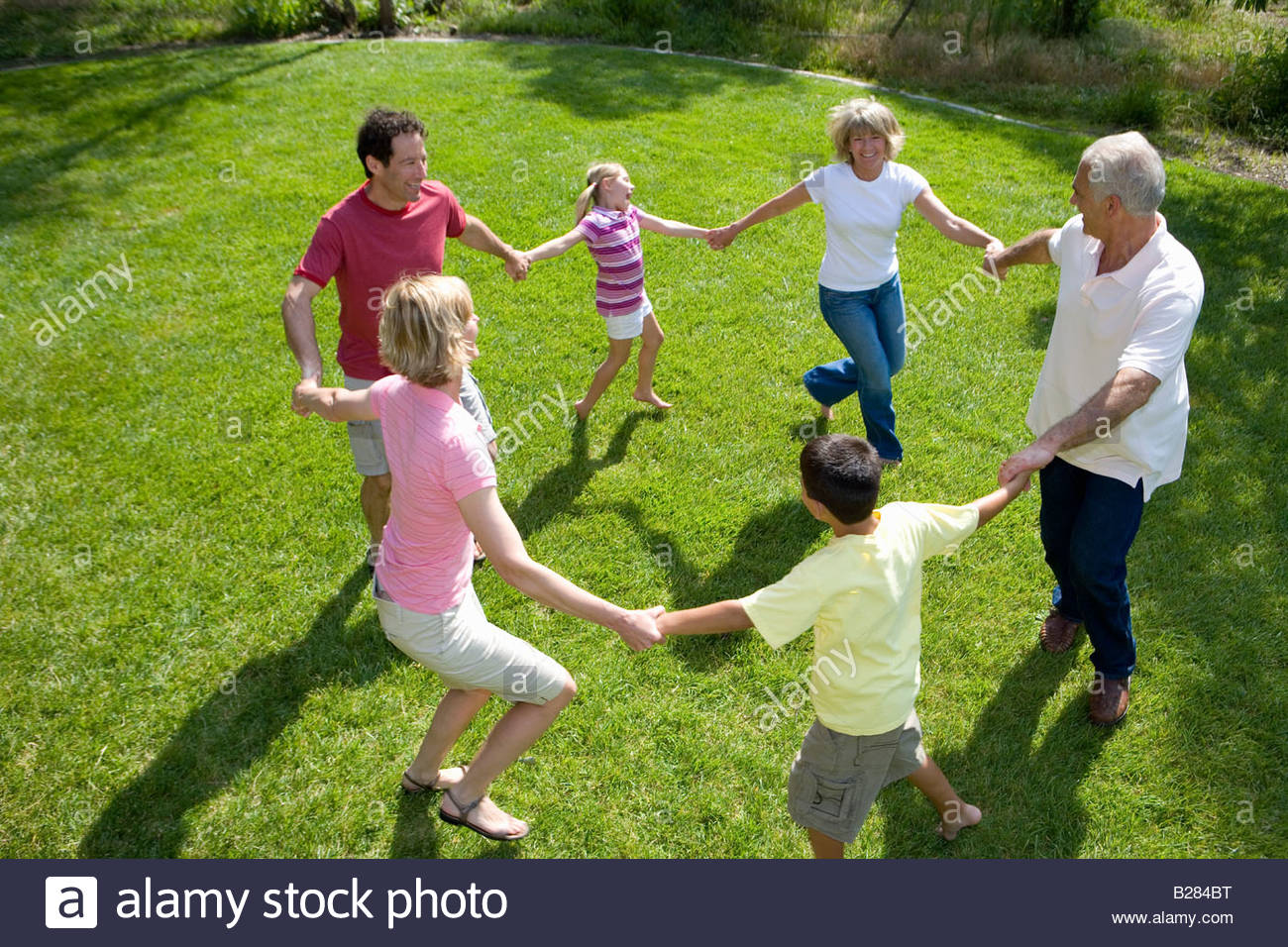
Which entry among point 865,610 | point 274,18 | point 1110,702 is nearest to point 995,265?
point 1110,702

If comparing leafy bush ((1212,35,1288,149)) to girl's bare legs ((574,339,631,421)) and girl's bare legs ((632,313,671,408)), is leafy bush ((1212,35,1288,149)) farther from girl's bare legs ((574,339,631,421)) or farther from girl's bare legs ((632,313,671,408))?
girl's bare legs ((574,339,631,421))

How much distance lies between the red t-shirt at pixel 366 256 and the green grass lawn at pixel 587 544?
1.37 meters

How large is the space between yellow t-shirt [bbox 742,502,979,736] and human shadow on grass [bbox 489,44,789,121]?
9439 mm

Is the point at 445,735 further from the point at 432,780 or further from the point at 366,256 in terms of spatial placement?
the point at 366,256

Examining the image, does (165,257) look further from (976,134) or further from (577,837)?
(976,134)

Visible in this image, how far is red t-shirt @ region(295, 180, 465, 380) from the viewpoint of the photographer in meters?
4.21

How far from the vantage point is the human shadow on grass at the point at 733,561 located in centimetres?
462

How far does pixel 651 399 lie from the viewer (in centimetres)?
625

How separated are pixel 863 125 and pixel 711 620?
318 centimetres

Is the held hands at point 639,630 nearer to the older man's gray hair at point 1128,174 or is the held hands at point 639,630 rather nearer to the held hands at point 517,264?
the older man's gray hair at point 1128,174

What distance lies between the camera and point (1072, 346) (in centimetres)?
388

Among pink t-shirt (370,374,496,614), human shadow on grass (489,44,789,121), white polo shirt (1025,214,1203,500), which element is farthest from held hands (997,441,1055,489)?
human shadow on grass (489,44,789,121)

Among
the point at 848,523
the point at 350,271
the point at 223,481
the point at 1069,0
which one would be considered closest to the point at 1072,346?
the point at 848,523

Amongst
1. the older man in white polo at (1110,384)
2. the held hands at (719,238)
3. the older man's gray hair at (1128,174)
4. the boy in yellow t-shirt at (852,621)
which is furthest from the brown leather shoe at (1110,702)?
the held hands at (719,238)
